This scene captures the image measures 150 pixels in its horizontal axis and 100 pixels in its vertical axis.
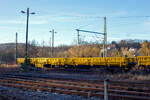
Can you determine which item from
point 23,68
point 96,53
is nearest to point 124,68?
point 23,68

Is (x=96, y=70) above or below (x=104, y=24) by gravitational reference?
below

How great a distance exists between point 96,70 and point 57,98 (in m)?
16.2

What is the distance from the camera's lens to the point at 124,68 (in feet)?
75.9

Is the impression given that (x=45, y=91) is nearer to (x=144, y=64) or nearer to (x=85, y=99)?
(x=85, y=99)

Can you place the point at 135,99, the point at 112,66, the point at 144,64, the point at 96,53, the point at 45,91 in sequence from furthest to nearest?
the point at 96,53
the point at 112,66
the point at 144,64
the point at 45,91
the point at 135,99

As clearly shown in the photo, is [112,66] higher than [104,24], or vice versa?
[104,24]

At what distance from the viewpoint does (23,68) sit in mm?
26688

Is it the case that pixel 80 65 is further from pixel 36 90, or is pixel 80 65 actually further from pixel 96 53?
pixel 96 53

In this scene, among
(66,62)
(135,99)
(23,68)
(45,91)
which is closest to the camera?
(135,99)

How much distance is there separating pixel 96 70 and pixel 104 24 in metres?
7.68

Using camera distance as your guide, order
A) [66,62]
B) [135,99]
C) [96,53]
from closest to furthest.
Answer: [135,99]
[66,62]
[96,53]

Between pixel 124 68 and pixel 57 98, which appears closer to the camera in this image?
pixel 57 98

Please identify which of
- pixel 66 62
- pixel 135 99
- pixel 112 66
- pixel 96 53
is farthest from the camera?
pixel 96 53

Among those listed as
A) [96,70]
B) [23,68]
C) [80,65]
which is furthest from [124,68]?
[23,68]
